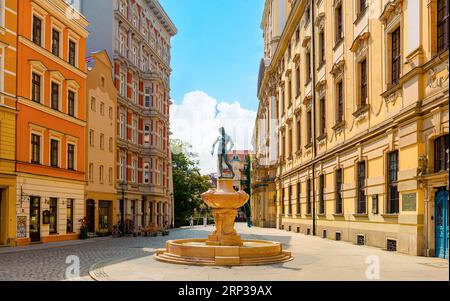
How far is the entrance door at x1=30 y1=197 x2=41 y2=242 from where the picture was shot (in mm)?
29062

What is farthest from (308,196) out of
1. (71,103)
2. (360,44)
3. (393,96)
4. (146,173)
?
(146,173)

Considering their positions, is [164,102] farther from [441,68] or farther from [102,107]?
[441,68]

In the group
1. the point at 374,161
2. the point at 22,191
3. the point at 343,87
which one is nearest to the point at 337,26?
the point at 343,87

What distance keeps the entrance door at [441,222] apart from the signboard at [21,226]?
20127mm

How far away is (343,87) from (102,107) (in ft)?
66.2

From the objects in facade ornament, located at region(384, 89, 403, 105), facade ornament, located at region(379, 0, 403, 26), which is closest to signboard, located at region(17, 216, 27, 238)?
facade ornament, located at region(384, 89, 403, 105)

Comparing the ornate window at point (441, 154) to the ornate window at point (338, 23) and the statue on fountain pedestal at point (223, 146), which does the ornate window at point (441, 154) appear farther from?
the ornate window at point (338, 23)

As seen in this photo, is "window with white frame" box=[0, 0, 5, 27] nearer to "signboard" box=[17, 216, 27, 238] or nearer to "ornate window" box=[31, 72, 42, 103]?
"ornate window" box=[31, 72, 42, 103]

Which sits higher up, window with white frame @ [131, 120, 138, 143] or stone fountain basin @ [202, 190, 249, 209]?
window with white frame @ [131, 120, 138, 143]

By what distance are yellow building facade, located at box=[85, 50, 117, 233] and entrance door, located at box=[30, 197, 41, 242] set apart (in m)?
7.28

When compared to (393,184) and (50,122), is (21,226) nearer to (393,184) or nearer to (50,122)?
(50,122)

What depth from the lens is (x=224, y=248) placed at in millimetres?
15938

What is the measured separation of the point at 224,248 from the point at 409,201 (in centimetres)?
708
